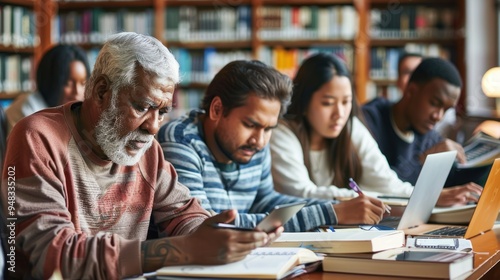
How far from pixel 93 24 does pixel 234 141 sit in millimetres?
5138

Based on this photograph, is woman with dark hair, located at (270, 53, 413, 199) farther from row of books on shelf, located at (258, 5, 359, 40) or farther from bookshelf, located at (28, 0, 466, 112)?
row of books on shelf, located at (258, 5, 359, 40)

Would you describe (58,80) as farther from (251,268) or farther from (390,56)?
(390,56)

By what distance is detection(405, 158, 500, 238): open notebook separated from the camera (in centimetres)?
228

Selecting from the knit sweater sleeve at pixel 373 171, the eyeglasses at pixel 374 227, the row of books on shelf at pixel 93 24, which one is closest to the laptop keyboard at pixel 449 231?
the eyeglasses at pixel 374 227

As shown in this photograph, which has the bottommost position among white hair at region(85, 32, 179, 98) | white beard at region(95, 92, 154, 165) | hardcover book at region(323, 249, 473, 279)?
hardcover book at region(323, 249, 473, 279)

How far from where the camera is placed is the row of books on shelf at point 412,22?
7.10 metres

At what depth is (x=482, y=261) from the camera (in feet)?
6.12

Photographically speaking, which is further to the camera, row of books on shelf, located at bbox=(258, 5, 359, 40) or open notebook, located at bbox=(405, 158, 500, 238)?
row of books on shelf, located at bbox=(258, 5, 359, 40)

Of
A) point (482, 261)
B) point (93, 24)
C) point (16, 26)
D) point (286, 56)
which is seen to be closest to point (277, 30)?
point (286, 56)

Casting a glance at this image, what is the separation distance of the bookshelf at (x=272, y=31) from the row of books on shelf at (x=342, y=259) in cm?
525

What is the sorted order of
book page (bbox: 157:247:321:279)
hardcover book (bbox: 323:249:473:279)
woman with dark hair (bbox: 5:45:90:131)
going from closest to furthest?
book page (bbox: 157:247:321:279) → hardcover book (bbox: 323:249:473:279) → woman with dark hair (bbox: 5:45:90:131)

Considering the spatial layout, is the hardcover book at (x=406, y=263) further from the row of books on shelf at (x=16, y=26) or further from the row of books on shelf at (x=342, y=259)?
the row of books on shelf at (x=16, y=26)

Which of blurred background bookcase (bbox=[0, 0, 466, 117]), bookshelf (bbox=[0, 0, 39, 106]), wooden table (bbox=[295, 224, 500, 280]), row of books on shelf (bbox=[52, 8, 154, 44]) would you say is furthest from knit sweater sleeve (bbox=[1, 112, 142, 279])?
row of books on shelf (bbox=[52, 8, 154, 44])

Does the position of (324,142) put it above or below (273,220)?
below
